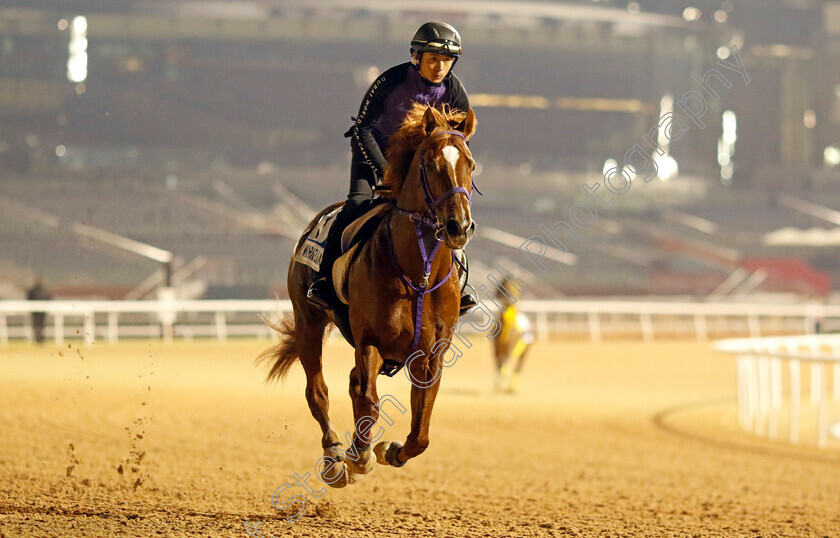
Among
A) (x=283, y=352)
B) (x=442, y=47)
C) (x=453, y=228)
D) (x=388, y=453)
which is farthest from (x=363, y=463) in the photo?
(x=442, y=47)

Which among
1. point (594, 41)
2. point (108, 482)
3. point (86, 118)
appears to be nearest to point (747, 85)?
point (594, 41)

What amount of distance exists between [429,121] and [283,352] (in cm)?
226

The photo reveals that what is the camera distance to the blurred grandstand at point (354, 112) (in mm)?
35438

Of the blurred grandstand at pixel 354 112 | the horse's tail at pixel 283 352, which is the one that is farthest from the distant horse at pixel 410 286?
the blurred grandstand at pixel 354 112

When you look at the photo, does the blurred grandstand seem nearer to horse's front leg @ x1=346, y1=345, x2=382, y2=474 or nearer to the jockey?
the jockey

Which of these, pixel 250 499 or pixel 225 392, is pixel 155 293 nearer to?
pixel 225 392

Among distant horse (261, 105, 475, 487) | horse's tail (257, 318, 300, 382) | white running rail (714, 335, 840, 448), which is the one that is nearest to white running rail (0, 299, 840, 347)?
white running rail (714, 335, 840, 448)

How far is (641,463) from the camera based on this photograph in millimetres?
10688

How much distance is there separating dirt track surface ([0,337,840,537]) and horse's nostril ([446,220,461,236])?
2.17m

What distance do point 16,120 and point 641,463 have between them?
115 ft

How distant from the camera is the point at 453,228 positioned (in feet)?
14.2

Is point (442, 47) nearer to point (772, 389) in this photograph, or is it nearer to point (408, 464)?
point (408, 464)

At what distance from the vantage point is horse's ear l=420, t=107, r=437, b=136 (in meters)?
4.72

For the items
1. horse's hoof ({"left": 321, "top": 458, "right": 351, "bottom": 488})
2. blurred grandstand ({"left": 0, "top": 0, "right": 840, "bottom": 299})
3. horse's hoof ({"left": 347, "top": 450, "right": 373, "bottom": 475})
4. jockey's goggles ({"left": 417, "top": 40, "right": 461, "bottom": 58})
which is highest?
blurred grandstand ({"left": 0, "top": 0, "right": 840, "bottom": 299})
